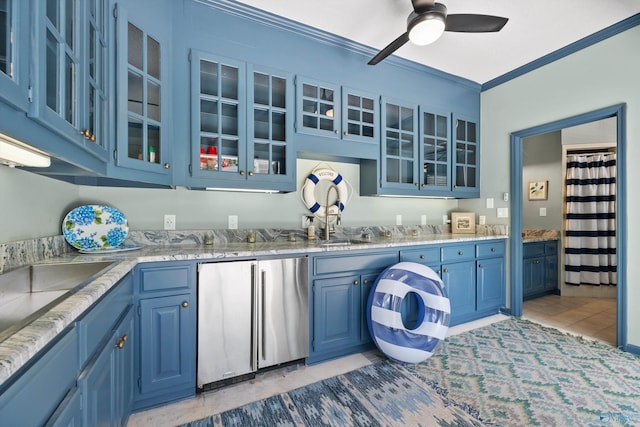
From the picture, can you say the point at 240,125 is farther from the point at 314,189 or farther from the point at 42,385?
the point at 42,385

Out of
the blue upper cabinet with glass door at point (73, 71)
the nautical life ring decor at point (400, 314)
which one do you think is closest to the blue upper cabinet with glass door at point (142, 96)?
the blue upper cabinet with glass door at point (73, 71)

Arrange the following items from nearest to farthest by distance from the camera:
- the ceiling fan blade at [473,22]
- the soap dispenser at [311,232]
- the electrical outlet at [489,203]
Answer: the ceiling fan blade at [473,22] → the soap dispenser at [311,232] → the electrical outlet at [489,203]

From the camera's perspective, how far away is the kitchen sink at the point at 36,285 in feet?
3.58

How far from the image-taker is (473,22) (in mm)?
1901

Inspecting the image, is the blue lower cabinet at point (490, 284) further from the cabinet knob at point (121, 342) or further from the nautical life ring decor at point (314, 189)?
the cabinet knob at point (121, 342)

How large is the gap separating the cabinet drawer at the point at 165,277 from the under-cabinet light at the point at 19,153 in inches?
29.0

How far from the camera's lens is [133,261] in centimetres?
151

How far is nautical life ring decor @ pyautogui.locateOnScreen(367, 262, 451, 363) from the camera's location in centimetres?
206

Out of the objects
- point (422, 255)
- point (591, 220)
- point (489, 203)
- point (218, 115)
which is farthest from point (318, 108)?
point (591, 220)

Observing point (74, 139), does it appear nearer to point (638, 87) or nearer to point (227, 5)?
point (227, 5)

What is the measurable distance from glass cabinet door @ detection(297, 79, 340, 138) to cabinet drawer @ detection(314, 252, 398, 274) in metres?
1.09

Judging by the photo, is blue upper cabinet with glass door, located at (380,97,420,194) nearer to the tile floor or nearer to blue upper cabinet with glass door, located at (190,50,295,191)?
blue upper cabinet with glass door, located at (190,50,295,191)

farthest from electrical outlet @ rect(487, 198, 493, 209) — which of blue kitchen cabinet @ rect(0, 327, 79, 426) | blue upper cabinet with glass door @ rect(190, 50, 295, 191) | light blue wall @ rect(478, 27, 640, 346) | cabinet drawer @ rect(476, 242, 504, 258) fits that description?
blue kitchen cabinet @ rect(0, 327, 79, 426)

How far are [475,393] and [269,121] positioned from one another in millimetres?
2390
